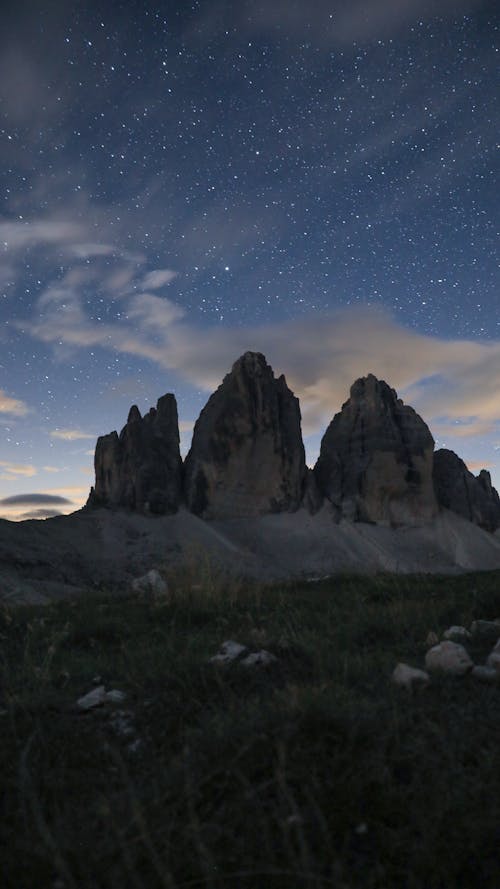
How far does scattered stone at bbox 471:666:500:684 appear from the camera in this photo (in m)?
4.32

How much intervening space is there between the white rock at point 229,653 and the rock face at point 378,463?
97.0 meters

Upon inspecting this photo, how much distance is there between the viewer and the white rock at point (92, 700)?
4.18 meters

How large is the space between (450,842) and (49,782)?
2.11 m

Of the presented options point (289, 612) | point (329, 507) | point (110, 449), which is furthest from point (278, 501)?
point (289, 612)

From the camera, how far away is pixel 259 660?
15.9 ft

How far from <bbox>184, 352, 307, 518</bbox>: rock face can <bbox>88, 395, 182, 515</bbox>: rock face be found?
4.09m

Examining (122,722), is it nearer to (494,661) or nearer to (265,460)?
(494,661)

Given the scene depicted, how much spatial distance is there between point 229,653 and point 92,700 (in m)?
1.26

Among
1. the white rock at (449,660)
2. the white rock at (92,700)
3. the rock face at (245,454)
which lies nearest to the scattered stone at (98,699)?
the white rock at (92,700)

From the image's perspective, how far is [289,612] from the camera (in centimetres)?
790

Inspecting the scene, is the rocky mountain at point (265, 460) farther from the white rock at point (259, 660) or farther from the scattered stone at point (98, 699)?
the scattered stone at point (98, 699)

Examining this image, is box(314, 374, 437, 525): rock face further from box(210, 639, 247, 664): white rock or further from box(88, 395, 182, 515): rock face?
box(210, 639, 247, 664): white rock

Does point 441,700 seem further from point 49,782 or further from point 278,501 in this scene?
point 278,501

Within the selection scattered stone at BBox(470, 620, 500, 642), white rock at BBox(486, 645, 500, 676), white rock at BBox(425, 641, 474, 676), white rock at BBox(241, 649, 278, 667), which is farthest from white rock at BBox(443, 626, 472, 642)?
white rock at BBox(241, 649, 278, 667)
